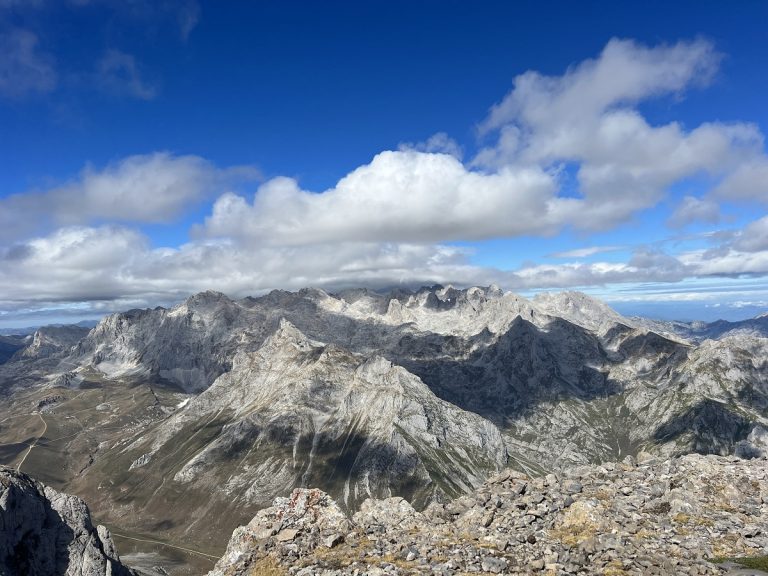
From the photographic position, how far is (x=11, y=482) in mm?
63500

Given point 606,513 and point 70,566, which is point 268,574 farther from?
point 70,566

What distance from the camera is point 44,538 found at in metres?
63.7

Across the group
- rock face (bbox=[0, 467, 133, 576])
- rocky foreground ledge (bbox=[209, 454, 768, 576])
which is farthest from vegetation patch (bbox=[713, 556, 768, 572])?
rock face (bbox=[0, 467, 133, 576])

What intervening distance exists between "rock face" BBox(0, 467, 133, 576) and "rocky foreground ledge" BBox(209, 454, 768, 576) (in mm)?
30040

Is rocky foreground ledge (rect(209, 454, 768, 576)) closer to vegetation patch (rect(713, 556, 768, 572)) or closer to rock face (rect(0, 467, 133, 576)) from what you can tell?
vegetation patch (rect(713, 556, 768, 572))

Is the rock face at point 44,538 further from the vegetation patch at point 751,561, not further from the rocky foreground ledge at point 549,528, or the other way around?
the vegetation patch at point 751,561

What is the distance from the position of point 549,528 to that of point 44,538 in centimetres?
6452

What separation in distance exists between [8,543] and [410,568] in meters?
50.0

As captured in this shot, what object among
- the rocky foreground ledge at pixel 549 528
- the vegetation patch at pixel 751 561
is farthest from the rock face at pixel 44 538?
the vegetation patch at pixel 751 561

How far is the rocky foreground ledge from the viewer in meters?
36.9

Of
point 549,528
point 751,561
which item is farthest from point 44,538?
point 751,561

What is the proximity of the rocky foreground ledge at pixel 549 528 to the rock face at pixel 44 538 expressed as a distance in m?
Result: 30.0

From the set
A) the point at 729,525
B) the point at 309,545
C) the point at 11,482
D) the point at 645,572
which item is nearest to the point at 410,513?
the point at 309,545

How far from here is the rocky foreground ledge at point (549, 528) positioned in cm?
3693
